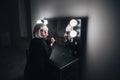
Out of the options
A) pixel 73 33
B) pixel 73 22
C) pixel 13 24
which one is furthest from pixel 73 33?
pixel 13 24

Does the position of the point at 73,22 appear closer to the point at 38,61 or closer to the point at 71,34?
the point at 71,34

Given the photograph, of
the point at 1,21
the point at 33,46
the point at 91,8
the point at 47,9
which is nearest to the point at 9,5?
the point at 1,21

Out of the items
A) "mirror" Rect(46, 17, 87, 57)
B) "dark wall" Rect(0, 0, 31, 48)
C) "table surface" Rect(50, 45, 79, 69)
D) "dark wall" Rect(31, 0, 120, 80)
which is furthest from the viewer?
"dark wall" Rect(0, 0, 31, 48)

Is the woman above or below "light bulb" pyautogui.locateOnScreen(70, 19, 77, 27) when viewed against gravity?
below

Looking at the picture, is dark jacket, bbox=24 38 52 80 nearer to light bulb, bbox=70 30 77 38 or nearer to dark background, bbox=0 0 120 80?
light bulb, bbox=70 30 77 38

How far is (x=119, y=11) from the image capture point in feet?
4.26

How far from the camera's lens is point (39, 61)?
1.49 m

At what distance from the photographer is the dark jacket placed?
1502mm

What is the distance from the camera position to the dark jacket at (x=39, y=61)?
1.50 metres

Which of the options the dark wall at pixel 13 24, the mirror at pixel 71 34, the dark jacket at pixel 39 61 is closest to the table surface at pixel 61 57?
the mirror at pixel 71 34

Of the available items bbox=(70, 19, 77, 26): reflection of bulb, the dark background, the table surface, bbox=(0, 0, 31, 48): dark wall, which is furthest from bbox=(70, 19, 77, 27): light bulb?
bbox=(0, 0, 31, 48): dark wall

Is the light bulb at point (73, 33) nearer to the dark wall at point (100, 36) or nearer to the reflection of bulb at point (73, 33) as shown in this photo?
the reflection of bulb at point (73, 33)

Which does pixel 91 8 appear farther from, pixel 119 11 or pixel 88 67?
pixel 88 67

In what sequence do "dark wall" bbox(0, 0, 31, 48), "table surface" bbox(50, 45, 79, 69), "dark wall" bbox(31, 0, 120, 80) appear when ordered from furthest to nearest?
1. "dark wall" bbox(0, 0, 31, 48)
2. "table surface" bbox(50, 45, 79, 69)
3. "dark wall" bbox(31, 0, 120, 80)
